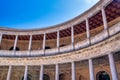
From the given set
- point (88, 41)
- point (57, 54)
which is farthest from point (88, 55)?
point (57, 54)

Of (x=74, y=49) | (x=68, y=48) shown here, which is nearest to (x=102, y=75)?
(x=74, y=49)

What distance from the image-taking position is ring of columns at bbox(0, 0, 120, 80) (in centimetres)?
1263

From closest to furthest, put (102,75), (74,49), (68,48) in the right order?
(74,49)
(68,48)
(102,75)

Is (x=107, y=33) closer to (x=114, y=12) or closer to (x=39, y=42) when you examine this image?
(x=114, y=12)

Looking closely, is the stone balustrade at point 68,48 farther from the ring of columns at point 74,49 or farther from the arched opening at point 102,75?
the arched opening at point 102,75

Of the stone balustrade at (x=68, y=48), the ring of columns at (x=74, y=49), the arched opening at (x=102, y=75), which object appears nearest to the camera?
the ring of columns at (x=74, y=49)

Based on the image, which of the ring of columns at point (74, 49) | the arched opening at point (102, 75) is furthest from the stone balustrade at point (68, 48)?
the arched opening at point (102, 75)

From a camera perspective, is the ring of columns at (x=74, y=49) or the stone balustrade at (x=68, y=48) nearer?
the ring of columns at (x=74, y=49)

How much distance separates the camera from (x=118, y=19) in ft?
55.1

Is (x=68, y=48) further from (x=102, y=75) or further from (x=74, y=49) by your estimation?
(x=102, y=75)

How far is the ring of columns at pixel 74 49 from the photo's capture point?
1263 cm

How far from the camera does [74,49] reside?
650 inches

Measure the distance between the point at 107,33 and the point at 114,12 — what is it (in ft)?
12.4

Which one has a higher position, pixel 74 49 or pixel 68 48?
pixel 68 48
